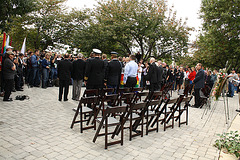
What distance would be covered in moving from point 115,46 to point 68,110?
15.5 m

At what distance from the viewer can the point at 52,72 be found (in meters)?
13.0

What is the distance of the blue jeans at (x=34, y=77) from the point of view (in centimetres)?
1177

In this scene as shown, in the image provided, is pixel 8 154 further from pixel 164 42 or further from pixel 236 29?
pixel 236 29

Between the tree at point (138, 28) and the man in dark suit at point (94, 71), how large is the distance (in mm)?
11795

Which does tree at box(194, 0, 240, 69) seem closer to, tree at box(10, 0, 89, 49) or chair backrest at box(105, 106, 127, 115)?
tree at box(10, 0, 89, 49)

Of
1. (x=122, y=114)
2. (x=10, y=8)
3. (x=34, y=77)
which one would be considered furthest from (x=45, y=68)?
(x=122, y=114)

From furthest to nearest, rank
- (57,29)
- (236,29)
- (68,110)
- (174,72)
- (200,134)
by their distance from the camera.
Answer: (57,29) < (236,29) < (174,72) < (68,110) < (200,134)

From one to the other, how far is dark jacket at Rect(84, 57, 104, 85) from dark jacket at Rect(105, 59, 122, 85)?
2.33 feet

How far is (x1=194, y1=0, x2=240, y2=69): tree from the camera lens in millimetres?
21719

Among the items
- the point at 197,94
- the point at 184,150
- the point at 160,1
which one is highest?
the point at 160,1

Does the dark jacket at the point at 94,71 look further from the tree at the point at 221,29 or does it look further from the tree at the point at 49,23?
the tree at the point at 49,23

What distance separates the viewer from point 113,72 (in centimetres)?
804

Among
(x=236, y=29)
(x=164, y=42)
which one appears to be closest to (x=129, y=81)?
(x=164, y=42)

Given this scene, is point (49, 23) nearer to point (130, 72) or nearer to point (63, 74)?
point (63, 74)
